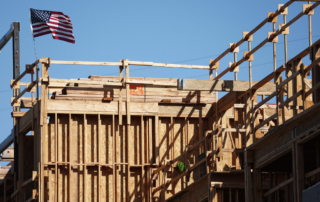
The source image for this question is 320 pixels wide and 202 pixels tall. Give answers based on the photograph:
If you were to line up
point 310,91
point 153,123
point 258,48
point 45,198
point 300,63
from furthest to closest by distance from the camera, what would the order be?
point 153,123 → point 45,198 → point 258,48 → point 300,63 → point 310,91

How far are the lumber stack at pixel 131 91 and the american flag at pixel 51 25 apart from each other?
2.14m

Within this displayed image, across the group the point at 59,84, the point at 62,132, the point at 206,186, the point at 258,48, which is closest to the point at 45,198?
the point at 62,132

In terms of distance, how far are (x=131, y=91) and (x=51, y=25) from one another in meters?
4.34

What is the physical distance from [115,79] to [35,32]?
386 centimetres

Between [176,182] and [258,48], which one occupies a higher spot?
[258,48]

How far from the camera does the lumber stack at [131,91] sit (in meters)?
25.8

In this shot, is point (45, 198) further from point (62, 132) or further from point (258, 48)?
point (258, 48)

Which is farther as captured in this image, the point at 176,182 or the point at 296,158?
the point at 176,182

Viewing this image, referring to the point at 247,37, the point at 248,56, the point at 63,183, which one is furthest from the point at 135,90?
the point at 248,56

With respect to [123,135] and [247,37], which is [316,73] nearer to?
[247,37]

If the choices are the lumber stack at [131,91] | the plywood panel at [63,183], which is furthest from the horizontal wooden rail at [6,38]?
the plywood panel at [63,183]

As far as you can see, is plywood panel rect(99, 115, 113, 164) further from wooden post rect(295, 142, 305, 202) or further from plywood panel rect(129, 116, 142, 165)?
wooden post rect(295, 142, 305, 202)

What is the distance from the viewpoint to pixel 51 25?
89.1ft

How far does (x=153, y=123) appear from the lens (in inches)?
1047
